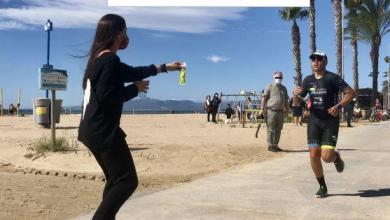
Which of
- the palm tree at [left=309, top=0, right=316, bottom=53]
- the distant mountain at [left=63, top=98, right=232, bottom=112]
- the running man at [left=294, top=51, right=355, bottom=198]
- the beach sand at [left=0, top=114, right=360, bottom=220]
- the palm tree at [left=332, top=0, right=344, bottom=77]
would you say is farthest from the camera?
the palm tree at [left=332, top=0, right=344, bottom=77]

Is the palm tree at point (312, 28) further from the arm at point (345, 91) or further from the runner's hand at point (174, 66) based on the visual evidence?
the runner's hand at point (174, 66)

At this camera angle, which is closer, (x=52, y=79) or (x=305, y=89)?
(x=305, y=89)

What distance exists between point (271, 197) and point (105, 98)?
3.58 meters

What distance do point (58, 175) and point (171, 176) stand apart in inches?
71.9

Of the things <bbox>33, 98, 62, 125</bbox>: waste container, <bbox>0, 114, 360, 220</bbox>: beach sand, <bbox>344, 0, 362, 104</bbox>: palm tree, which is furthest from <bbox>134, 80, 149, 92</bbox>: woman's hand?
<bbox>344, 0, 362, 104</bbox>: palm tree

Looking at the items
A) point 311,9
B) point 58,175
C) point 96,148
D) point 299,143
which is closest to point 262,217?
point 96,148

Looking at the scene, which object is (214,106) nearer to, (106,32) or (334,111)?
(334,111)

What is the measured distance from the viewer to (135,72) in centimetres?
440

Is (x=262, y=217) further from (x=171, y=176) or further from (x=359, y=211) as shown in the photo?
(x=171, y=176)

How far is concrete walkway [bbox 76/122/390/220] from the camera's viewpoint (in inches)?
247

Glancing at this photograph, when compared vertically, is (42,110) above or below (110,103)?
above

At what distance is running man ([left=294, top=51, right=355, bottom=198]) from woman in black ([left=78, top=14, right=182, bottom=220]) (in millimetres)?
3291

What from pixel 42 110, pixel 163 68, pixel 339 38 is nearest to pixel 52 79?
pixel 42 110

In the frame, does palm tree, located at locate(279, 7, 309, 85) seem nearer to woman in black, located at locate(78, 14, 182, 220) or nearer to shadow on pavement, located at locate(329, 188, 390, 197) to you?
shadow on pavement, located at locate(329, 188, 390, 197)
